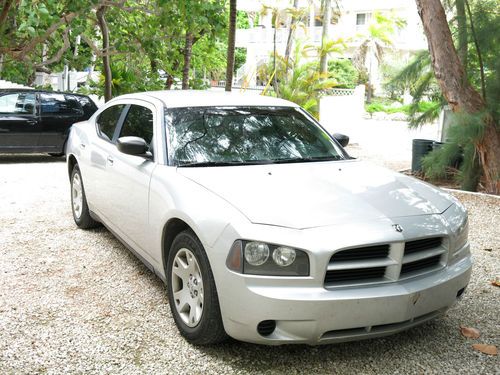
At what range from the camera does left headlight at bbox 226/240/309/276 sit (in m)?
3.11

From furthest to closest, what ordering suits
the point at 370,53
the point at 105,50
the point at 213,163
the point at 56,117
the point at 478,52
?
the point at 370,53
the point at 105,50
the point at 56,117
the point at 478,52
the point at 213,163

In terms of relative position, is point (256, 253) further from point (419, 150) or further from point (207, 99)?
point (419, 150)

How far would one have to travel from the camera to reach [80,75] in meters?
29.9

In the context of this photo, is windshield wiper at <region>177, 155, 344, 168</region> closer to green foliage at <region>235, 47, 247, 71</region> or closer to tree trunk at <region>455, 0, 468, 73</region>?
tree trunk at <region>455, 0, 468, 73</region>

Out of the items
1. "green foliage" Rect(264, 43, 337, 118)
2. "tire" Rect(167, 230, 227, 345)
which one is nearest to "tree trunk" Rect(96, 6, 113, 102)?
"green foliage" Rect(264, 43, 337, 118)

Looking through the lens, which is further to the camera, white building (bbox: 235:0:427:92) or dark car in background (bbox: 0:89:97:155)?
white building (bbox: 235:0:427:92)

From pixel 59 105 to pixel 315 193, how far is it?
983cm

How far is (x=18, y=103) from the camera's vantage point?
38.6 feet

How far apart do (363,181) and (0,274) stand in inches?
128

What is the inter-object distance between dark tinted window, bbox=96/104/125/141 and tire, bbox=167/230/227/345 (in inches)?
84.1

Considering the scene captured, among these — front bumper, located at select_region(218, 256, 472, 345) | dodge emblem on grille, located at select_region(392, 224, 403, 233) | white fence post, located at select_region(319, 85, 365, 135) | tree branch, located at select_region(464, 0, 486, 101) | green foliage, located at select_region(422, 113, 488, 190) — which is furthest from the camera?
white fence post, located at select_region(319, 85, 365, 135)

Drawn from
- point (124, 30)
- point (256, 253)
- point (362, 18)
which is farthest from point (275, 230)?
point (362, 18)

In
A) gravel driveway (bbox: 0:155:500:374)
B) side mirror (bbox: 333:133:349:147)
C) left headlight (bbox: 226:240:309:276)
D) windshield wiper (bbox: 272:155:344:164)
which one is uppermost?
side mirror (bbox: 333:133:349:147)

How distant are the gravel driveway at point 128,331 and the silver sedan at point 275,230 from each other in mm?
261
